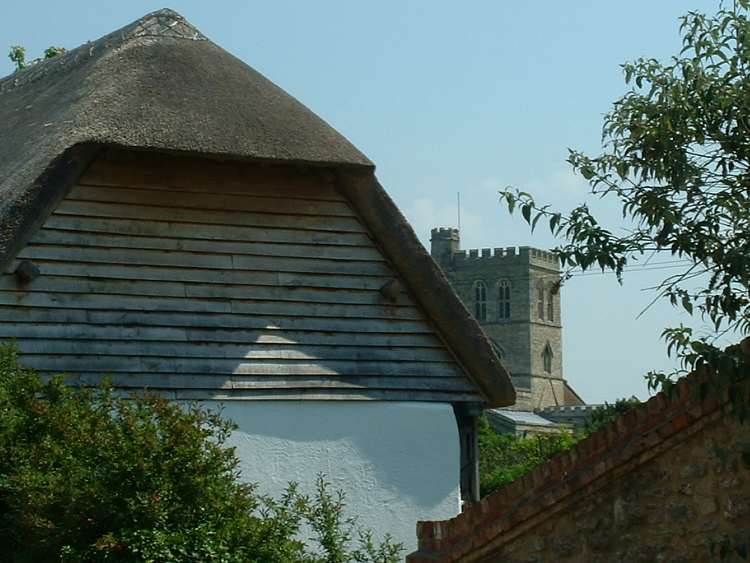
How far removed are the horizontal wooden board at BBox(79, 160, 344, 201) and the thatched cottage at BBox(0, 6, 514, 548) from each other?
0.05 feet

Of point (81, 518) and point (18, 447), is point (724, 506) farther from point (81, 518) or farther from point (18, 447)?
point (18, 447)

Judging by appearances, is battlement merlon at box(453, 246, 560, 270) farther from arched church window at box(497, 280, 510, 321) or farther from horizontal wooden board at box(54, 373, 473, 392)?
horizontal wooden board at box(54, 373, 473, 392)

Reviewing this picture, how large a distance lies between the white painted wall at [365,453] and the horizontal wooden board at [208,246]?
1.40 meters

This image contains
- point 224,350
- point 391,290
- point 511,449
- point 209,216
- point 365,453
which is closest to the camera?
point 224,350

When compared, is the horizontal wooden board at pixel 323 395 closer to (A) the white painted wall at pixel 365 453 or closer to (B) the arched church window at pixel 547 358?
(A) the white painted wall at pixel 365 453

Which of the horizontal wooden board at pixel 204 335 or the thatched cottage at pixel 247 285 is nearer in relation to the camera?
the horizontal wooden board at pixel 204 335

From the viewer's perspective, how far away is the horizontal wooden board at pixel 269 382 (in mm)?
12312

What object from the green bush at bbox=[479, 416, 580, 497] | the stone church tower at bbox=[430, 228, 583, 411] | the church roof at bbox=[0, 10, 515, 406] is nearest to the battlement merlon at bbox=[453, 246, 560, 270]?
the stone church tower at bbox=[430, 228, 583, 411]

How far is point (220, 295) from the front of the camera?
12945mm

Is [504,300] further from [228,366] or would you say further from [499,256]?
[228,366]

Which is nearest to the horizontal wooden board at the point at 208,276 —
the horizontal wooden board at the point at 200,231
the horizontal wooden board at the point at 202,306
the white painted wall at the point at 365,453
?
the horizontal wooden board at the point at 202,306

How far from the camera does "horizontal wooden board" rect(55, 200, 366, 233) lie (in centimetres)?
1252

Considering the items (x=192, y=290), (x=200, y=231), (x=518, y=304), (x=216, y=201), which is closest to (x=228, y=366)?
(x=192, y=290)

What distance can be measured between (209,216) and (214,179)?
35 centimetres
